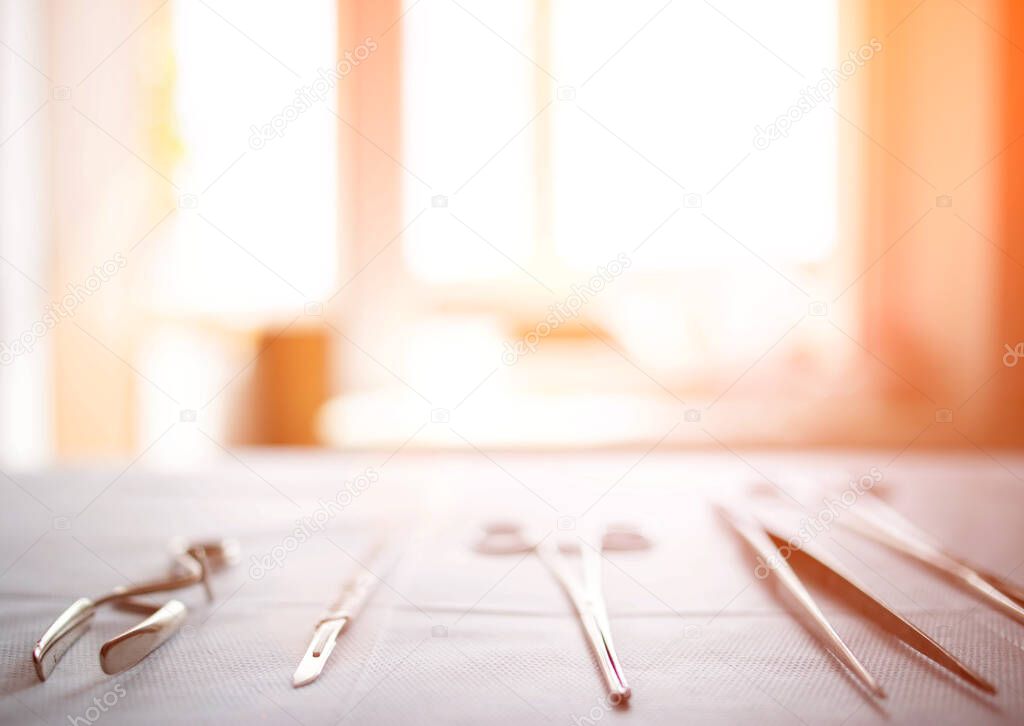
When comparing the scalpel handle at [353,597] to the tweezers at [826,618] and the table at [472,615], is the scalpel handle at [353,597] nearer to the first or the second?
the table at [472,615]

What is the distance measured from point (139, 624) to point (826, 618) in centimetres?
46

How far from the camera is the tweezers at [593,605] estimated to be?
1.40 feet

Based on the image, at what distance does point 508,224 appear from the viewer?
3395mm

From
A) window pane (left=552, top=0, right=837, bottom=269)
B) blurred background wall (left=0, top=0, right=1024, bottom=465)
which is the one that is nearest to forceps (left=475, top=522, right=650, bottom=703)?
blurred background wall (left=0, top=0, right=1024, bottom=465)

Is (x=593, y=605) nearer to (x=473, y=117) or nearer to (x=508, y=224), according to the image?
(x=508, y=224)

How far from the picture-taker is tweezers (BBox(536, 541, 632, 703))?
43 centimetres

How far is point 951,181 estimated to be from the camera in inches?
111

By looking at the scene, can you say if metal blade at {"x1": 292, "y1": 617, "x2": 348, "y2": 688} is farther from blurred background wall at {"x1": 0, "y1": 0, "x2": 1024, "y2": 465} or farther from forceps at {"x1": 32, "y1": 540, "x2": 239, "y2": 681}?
blurred background wall at {"x1": 0, "y1": 0, "x2": 1024, "y2": 465}

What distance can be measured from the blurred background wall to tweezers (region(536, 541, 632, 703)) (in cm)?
192

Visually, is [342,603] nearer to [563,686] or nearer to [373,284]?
[563,686]

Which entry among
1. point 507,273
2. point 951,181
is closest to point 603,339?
point 507,273

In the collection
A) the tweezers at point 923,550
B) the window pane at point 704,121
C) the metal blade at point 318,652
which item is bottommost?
the tweezers at point 923,550

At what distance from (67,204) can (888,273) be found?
3.18m

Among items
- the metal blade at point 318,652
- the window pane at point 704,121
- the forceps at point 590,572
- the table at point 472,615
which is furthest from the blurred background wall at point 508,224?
the metal blade at point 318,652
